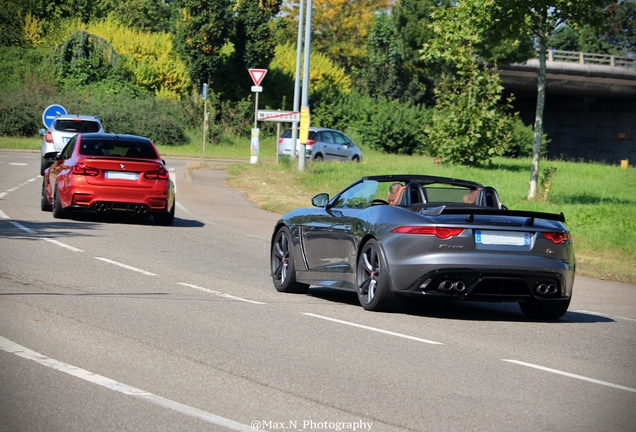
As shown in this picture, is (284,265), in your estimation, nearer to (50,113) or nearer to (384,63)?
(50,113)

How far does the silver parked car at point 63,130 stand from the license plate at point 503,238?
2270cm

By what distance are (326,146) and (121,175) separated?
23.3 m

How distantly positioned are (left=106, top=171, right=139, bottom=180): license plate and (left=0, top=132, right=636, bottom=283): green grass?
5.79 m

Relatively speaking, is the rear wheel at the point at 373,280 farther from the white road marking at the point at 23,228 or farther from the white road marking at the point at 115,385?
the white road marking at the point at 23,228

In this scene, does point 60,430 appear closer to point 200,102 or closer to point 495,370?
point 495,370

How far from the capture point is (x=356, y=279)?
10086mm

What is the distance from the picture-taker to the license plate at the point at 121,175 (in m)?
17.8

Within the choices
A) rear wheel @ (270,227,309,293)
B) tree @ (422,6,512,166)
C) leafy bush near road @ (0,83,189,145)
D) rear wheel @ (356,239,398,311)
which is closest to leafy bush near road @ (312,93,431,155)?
leafy bush near road @ (0,83,189,145)

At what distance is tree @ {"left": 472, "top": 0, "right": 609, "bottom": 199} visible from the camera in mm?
22797

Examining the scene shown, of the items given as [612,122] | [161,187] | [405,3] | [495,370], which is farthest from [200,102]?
[495,370]

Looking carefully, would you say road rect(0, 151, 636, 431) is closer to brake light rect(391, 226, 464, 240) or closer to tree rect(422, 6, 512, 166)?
brake light rect(391, 226, 464, 240)

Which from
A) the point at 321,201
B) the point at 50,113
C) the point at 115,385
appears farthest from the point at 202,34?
the point at 115,385

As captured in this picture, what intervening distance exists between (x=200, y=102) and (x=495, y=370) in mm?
52083

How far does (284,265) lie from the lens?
11.5m
